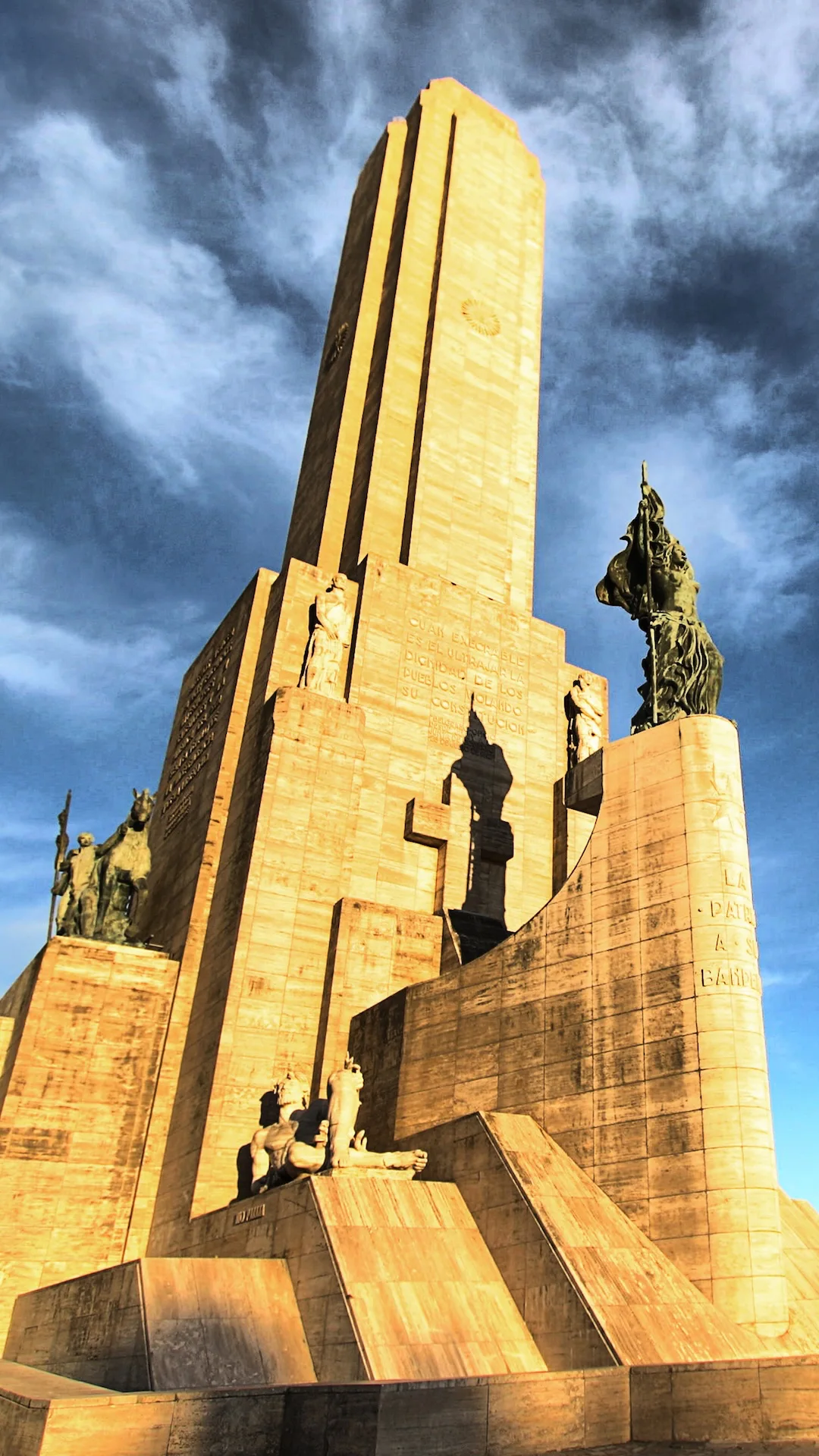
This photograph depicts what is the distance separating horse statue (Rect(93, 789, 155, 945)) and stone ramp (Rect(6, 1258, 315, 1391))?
9.27 meters

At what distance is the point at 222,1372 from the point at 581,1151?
4.58m

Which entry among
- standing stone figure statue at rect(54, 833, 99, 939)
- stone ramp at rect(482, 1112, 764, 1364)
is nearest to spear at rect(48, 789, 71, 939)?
standing stone figure statue at rect(54, 833, 99, 939)

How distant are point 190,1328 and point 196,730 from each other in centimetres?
1631

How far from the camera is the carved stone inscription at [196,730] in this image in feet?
79.2

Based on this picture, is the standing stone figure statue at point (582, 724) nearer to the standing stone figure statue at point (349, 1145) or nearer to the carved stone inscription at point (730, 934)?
the carved stone inscription at point (730, 934)

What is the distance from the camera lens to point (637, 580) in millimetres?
17094

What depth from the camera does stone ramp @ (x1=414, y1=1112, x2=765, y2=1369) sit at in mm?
9820

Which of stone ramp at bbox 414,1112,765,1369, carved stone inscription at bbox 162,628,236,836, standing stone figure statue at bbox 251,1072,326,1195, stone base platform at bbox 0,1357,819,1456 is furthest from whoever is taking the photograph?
carved stone inscription at bbox 162,628,236,836

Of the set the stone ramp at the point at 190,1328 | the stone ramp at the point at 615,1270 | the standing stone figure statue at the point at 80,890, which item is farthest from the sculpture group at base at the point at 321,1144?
the standing stone figure statue at the point at 80,890

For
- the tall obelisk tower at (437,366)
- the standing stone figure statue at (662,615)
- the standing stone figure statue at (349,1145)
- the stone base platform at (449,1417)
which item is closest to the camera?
the stone base platform at (449,1417)

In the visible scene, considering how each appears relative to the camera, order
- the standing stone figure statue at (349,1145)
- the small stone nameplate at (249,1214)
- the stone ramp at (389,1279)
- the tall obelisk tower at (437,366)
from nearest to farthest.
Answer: the stone ramp at (389,1279), the small stone nameplate at (249,1214), the standing stone figure statue at (349,1145), the tall obelisk tower at (437,366)

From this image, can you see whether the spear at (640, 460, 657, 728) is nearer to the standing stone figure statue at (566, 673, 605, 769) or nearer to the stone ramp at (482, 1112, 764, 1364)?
the standing stone figure statue at (566, 673, 605, 769)

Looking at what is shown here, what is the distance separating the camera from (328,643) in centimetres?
2133

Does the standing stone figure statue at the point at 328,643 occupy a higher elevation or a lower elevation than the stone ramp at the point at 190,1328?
higher
